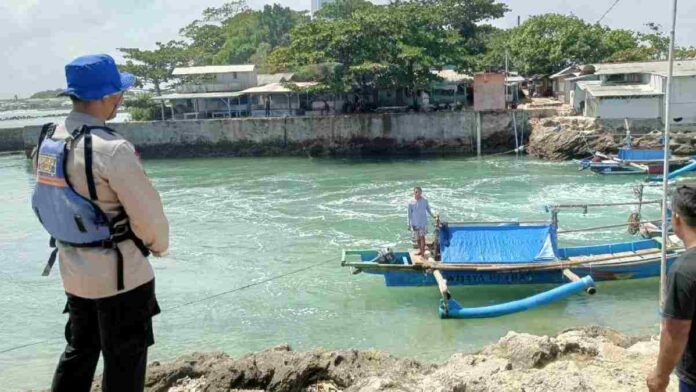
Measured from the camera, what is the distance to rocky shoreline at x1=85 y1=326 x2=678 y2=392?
481 cm

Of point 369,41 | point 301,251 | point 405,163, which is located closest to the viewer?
point 301,251

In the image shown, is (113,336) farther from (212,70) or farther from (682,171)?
(212,70)

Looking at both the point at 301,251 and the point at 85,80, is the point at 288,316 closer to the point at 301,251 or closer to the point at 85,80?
the point at 301,251

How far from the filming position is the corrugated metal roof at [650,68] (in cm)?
3303

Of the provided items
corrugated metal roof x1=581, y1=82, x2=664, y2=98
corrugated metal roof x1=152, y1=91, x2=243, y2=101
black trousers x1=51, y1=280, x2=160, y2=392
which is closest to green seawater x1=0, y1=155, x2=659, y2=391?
corrugated metal roof x1=581, y1=82, x2=664, y2=98

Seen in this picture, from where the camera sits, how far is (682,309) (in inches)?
110

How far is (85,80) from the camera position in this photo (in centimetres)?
291

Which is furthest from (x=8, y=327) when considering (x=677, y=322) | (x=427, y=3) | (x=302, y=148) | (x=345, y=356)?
(x=427, y=3)

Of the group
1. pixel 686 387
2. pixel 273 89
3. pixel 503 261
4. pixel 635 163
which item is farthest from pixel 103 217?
pixel 273 89

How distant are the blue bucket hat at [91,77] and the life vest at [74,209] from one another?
0.19m

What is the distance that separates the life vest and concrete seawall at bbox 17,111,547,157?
3490 cm

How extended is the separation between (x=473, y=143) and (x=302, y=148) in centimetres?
993

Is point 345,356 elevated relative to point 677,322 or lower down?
lower down

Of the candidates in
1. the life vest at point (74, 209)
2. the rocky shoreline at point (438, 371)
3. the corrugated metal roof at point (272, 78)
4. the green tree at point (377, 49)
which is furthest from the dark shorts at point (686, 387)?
the corrugated metal roof at point (272, 78)
